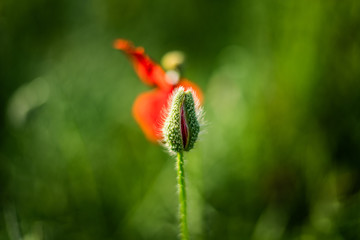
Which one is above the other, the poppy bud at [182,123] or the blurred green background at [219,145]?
the blurred green background at [219,145]

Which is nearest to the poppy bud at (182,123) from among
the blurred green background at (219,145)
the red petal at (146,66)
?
the red petal at (146,66)

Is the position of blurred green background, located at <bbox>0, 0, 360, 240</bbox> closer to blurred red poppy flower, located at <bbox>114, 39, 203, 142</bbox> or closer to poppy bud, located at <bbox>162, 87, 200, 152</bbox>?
blurred red poppy flower, located at <bbox>114, 39, 203, 142</bbox>

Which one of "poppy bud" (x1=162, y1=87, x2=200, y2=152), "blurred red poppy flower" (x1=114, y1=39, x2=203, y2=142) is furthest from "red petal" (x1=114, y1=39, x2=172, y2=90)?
"poppy bud" (x1=162, y1=87, x2=200, y2=152)

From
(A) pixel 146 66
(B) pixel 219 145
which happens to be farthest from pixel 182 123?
(B) pixel 219 145

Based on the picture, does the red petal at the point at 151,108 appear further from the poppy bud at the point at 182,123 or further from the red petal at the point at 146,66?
the poppy bud at the point at 182,123

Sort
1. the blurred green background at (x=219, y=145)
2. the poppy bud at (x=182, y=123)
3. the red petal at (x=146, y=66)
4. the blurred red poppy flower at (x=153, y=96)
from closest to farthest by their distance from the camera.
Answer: the poppy bud at (x=182, y=123) < the red petal at (x=146, y=66) < the blurred red poppy flower at (x=153, y=96) < the blurred green background at (x=219, y=145)

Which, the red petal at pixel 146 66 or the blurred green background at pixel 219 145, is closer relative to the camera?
the red petal at pixel 146 66
